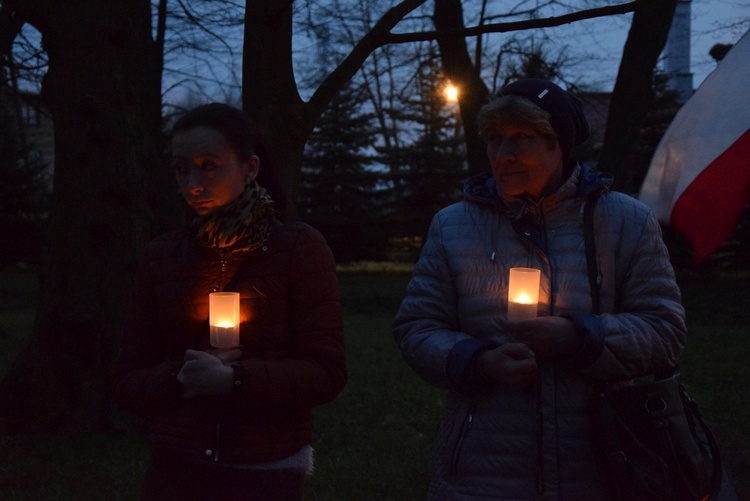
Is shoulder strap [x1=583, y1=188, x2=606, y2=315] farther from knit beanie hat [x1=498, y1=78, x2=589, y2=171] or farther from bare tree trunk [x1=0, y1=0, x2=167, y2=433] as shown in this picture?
bare tree trunk [x1=0, y1=0, x2=167, y2=433]

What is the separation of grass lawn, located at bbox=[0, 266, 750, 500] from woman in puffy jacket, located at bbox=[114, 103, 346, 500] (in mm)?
3341

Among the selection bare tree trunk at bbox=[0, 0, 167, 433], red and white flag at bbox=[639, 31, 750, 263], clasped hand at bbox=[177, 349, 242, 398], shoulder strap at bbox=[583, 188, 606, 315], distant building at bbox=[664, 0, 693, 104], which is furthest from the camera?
distant building at bbox=[664, 0, 693, 104]

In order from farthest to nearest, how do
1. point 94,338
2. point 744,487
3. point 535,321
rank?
point 94,338 → point 744,487 → point 535,321

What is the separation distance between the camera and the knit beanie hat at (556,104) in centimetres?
272

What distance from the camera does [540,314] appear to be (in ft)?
8.63

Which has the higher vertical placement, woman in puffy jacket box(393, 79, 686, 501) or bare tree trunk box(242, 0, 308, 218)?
bare tree trunk box(242, 0, 308, 218)

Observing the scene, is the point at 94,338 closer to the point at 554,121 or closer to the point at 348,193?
the point at 554,121

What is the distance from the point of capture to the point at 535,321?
7.93 feet

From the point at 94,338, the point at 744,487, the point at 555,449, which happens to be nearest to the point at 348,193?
the point at 94,338

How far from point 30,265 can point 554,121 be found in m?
36.4

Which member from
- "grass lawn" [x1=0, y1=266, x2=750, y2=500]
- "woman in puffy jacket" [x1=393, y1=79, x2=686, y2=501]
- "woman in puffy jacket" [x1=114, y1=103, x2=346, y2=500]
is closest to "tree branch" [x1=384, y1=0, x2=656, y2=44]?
"grass lawn" [x1=0, y1=266, x2=750, y2=500]

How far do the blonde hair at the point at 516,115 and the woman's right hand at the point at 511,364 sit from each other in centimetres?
70

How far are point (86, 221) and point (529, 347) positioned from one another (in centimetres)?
560

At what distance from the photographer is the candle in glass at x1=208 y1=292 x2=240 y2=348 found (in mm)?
2416
